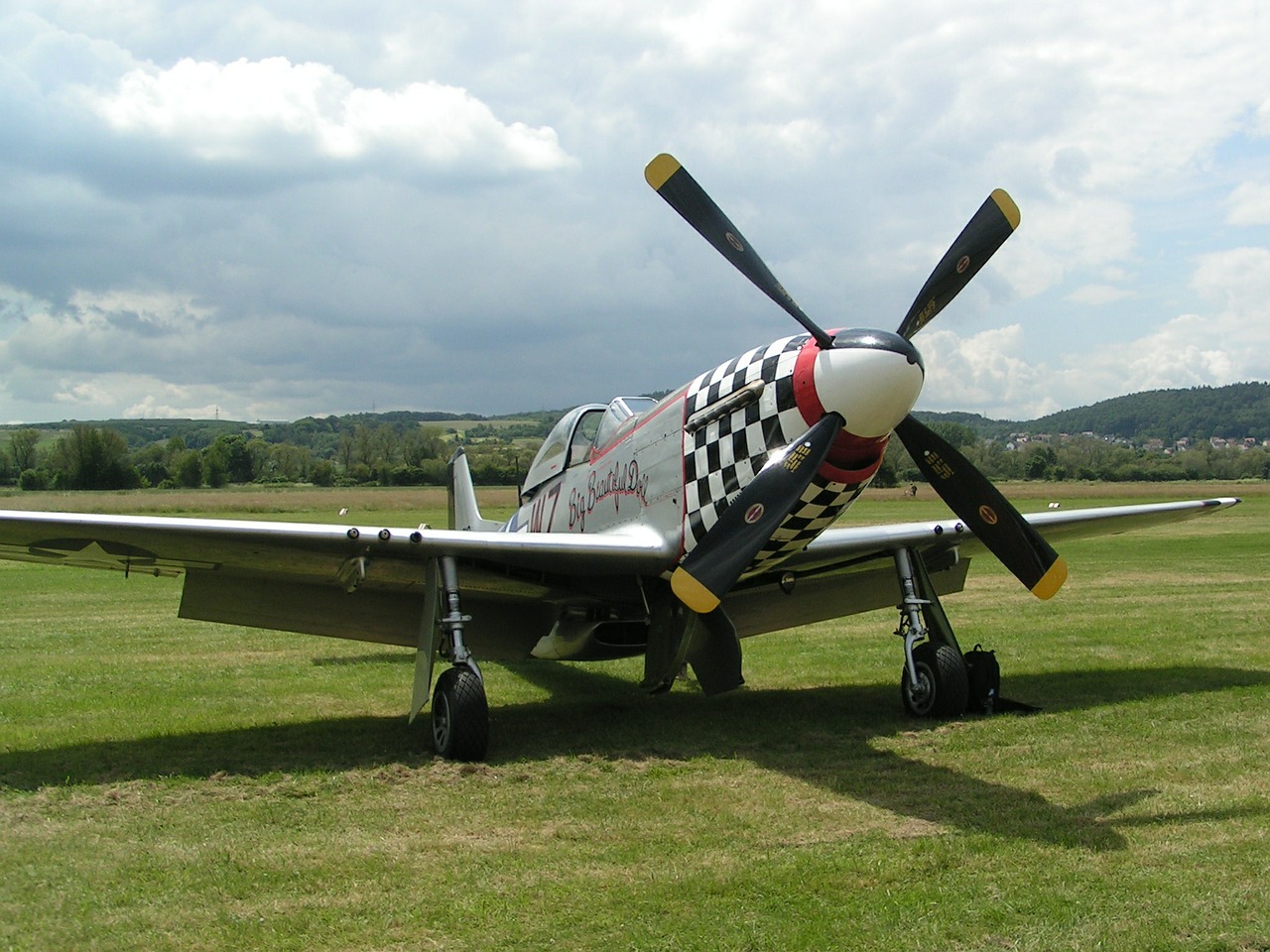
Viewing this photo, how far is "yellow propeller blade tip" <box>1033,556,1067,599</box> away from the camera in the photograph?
20.0ft

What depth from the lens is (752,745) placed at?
23.7ft

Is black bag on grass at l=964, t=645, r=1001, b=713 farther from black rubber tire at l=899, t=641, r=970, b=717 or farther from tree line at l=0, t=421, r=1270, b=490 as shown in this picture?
tree line at l=0, t=421, r=1270, b=490

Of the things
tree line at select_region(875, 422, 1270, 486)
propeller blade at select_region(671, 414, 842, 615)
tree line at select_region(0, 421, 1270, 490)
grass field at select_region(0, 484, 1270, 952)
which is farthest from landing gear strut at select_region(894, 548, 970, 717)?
tree line at select_region(875, 422, 1270, 486)

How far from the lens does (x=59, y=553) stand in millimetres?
7383

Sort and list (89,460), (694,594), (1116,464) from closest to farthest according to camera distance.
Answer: (694,594) → (89,460) → (1116,464)

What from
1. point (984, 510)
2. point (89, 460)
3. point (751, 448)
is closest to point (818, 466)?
point (751, 448)

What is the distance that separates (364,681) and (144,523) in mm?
4133

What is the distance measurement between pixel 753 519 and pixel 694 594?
1.85 ft

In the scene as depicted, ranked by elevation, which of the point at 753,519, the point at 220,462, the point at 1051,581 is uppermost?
the point at 220,462

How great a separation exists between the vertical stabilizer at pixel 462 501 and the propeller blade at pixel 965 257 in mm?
6765

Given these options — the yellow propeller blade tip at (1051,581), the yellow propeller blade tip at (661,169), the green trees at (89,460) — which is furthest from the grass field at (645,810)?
the green trees at (89,460)

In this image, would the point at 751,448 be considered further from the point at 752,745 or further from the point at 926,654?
the point at 926,654

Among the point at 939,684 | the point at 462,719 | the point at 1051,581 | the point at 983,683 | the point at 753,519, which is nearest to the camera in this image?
the point at 753,519

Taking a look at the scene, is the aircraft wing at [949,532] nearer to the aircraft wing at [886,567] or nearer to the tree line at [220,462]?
the aircraft wing at [886,567]
